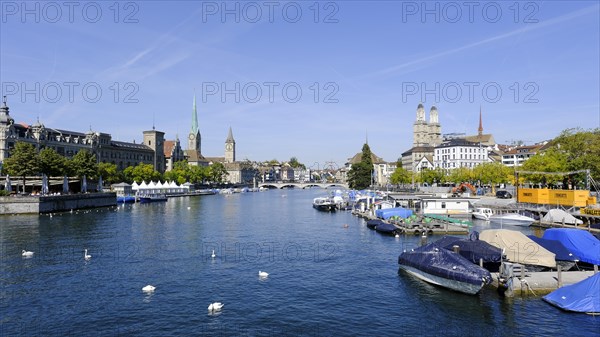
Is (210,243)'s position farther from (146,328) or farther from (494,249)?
(494,249)

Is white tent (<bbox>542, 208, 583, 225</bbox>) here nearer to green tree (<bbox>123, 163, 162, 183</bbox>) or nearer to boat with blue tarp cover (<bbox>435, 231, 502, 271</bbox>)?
boat with blue tarp cover (<bbox>435, 231, 502, 271</bbox>)

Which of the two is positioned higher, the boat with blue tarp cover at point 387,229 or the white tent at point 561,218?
the white tent at point 561,218

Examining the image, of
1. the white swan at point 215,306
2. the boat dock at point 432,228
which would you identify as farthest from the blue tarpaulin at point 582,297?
the boat dock at point 432,228

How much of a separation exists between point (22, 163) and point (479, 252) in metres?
96.2

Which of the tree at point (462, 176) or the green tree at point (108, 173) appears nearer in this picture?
the green tree at point (108, 173)

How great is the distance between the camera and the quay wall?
8462 centimetres

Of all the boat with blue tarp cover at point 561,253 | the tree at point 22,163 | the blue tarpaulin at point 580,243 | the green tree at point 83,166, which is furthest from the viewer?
the green tree at point 83,166

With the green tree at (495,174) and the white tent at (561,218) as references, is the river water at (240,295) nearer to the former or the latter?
the white tent at (561,218)

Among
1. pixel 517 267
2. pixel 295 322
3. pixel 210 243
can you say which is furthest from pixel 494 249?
pixel 210 243

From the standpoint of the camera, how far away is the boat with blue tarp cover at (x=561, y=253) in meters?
35.8

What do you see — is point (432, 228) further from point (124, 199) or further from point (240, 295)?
point (124, 199)

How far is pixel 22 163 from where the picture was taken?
97.3 m

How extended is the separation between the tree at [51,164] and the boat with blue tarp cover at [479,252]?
9591 cm

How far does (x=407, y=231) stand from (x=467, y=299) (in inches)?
1232
